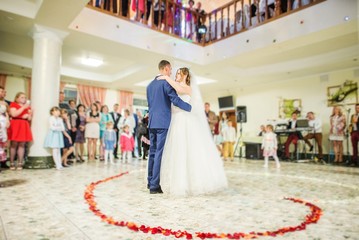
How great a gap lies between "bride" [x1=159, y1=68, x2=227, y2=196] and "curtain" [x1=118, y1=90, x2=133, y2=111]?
348 inches

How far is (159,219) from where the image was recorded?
182cm

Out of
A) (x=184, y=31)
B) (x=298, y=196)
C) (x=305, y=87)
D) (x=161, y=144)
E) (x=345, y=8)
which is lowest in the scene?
(x=298, y=196)

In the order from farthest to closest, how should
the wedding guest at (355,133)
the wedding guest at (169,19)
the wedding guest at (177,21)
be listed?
the wedding guest at (177,21) → the wedding guest at (169,19) → the wedding guest at (355,133)

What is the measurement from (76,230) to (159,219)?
0.58m

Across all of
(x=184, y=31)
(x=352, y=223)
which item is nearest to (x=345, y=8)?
(x=184, y=31)

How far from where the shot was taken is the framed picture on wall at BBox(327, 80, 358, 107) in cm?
768

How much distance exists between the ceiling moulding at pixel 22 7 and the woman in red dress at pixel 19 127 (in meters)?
1.55

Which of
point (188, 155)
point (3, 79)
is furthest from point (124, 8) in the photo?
point (3, 79)

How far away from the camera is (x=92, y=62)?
825 centimetres

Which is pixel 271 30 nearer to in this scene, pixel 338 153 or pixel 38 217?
pixel 338 153

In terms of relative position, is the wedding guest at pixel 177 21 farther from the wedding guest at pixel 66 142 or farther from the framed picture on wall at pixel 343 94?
the framed picture on wall at pixel 343 94

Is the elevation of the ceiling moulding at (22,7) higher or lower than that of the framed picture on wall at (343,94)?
higher

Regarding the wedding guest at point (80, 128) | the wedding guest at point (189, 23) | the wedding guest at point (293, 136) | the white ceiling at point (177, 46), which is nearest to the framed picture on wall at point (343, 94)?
the white ceiling at point (177, 46)

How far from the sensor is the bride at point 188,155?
2580mm
